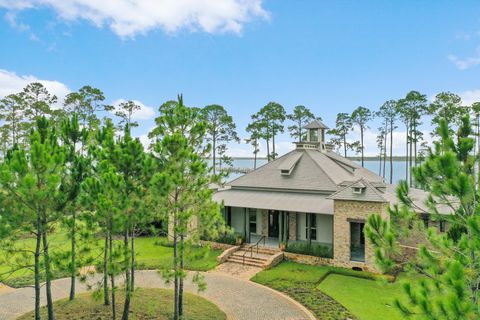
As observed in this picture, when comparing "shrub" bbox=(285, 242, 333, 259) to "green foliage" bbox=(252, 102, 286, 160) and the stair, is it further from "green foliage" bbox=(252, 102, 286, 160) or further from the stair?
"green foliage" bbox=(252, 102, 286, 160)

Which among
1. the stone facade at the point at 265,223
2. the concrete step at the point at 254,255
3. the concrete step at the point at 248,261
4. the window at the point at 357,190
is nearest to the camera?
the window at the point at 357,190

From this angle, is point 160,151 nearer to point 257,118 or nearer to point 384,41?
point 384,41

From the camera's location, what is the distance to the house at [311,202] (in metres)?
18.0

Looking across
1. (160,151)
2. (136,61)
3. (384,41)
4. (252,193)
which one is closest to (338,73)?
(384,41)

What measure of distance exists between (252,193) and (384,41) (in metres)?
12.5

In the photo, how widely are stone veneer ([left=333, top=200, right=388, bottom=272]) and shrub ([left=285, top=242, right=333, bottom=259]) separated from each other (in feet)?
1.87

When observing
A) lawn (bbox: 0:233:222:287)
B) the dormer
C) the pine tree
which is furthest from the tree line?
the dormer

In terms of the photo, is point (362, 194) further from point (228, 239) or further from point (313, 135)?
point (313, 135)

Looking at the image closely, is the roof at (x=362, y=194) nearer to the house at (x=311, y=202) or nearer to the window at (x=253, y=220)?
the house at (x=311, y=202)

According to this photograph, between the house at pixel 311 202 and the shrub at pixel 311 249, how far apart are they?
380 millimetres

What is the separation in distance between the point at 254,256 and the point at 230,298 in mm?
5616

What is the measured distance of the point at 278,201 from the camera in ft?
69.7

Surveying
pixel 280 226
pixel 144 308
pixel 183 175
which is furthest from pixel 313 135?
pixel 144 308

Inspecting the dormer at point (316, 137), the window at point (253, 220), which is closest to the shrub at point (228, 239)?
the window at point (253, 220)
